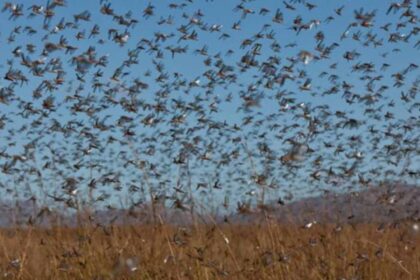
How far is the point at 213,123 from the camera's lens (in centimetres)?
706

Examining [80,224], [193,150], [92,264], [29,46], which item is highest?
[29,46]

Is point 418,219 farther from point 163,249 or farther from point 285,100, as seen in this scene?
point 163,249

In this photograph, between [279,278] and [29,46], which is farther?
[29,46]

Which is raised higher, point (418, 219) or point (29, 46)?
point (29, 46)

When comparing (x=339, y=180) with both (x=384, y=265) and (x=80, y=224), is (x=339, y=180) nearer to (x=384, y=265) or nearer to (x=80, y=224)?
(x=384, y=265)

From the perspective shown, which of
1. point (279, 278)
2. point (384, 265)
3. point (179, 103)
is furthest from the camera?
point (179, 103)

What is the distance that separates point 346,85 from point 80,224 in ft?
12.8

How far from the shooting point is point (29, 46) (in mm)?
7652

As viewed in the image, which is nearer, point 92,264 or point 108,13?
point 92,264

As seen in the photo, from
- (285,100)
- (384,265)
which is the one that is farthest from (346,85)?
(384,265)

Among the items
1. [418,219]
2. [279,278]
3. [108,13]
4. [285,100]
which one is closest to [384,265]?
[418,219]

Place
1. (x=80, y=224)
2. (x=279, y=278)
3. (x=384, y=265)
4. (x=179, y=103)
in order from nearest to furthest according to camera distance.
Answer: (x=279, y=278) → (x=384, y=265) → (x=80, y=224) → (x=179, y=103)

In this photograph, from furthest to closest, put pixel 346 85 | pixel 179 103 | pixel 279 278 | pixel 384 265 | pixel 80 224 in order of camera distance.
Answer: pixel 346 85 → pixel 179 103 → pixel 80 224 → pixel 384 265 → pixel 279 278

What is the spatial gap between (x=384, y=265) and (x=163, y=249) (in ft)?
7.77
